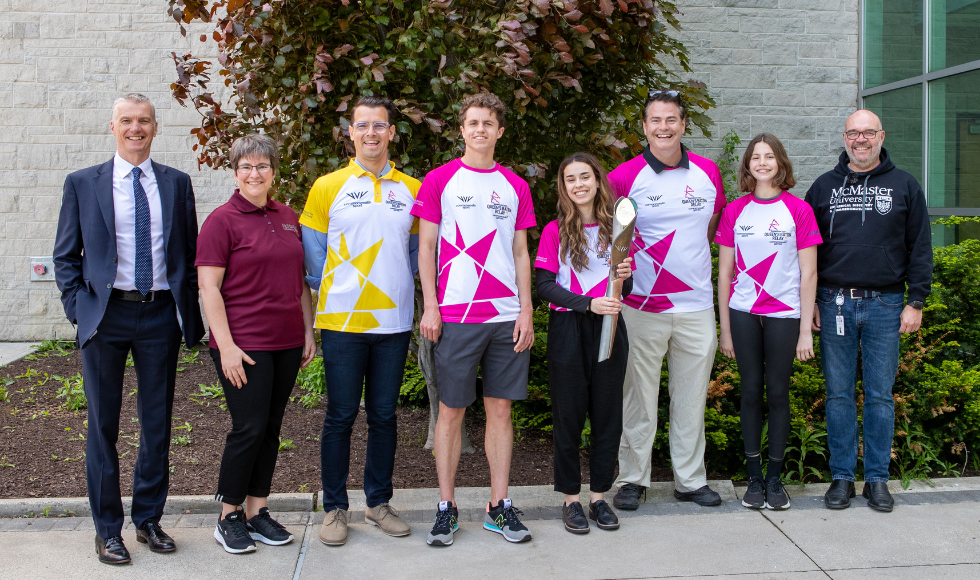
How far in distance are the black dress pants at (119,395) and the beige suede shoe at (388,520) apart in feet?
3.21

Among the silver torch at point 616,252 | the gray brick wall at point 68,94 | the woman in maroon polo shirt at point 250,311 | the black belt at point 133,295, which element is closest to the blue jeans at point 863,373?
the silver torch at point 616,252

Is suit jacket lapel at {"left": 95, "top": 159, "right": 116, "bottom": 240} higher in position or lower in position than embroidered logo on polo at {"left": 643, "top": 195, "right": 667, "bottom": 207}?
lower

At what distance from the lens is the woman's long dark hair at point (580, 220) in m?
3.61

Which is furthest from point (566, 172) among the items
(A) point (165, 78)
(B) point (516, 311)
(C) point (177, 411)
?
(A) point (165, 78)

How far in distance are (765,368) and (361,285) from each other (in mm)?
2121

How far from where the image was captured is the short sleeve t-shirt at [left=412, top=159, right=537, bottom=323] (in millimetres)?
3434

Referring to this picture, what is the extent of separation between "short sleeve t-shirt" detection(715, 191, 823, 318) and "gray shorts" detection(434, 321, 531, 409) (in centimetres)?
126

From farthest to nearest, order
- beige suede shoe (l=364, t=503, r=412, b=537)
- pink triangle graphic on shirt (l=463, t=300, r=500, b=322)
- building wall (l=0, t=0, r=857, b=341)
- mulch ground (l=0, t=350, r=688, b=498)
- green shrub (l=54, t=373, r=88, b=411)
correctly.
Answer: building wall (l=0, t=0, r=857, b=341) < green shrub (l=54, t=373, r=88, b=411) < mulch ground (l=0, t=350, r=688, b=498) < beige suede shoe (l=364, t=503, r=412, b=537) < pink triangle graphic on shirt (l=463, t=300, r=500, b=322)

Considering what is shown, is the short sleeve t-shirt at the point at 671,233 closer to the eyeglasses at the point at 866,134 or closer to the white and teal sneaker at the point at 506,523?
the eyeglasses at the point at 866,134

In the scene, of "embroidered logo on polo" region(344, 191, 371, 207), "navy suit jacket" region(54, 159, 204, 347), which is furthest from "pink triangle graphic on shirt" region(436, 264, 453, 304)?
"navy suit jacket" region(54, 159, 204, 347)

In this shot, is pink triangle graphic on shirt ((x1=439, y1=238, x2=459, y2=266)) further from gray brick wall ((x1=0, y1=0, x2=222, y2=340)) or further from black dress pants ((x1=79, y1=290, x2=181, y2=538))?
gray brick wall ((x1=0, y1=0, x2=222, y2=340))

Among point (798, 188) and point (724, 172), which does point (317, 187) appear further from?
point (798, 188)

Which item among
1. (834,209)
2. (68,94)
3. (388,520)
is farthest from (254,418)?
(68,94)

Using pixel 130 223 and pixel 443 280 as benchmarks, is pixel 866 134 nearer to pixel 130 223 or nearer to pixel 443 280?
pixel 443 280
